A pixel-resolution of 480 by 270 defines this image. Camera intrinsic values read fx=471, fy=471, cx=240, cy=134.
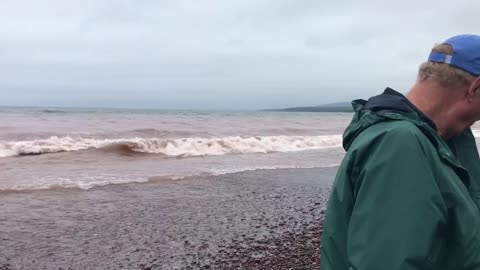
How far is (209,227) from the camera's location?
879 cm

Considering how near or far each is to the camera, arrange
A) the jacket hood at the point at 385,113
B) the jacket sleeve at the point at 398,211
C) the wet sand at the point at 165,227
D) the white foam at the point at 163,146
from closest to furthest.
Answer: the jacket sleeve at the point at 398,211 → the jacket hood at the point at 385,113 → the wet sand at the point at 165,227 → the white foam at the point at 163,146

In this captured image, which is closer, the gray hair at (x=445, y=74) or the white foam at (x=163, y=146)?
the gray hair at (x=445, y=74)

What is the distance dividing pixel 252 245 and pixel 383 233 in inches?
250

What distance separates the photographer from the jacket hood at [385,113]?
1778 millimetres

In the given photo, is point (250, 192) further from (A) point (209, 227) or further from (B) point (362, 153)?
(B) point (362, 153)

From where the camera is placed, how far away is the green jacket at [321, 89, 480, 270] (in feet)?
5.16

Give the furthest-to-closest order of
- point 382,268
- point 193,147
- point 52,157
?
1. point 193,147
2. point 52,157
3. point 382,268

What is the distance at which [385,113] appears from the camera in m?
1.79

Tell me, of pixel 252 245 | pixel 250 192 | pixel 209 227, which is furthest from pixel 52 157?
pixel 252 245

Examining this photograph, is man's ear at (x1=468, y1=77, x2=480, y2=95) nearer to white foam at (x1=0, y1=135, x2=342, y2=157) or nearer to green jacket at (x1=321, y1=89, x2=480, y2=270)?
green jacket at (x1=321, y1=89, x2=480, y2=270)

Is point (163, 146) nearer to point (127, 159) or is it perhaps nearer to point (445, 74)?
point (127, 159)

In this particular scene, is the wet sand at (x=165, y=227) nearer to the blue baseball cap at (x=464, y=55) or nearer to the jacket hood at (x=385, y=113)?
the jacket hood at (x=385, y=113)

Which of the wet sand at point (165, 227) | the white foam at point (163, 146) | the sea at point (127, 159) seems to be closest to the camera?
the wet sand at point (165, 227)

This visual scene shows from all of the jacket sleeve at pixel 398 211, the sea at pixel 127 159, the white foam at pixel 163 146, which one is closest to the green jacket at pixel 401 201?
the jacket sleeve at pixel 398 211
